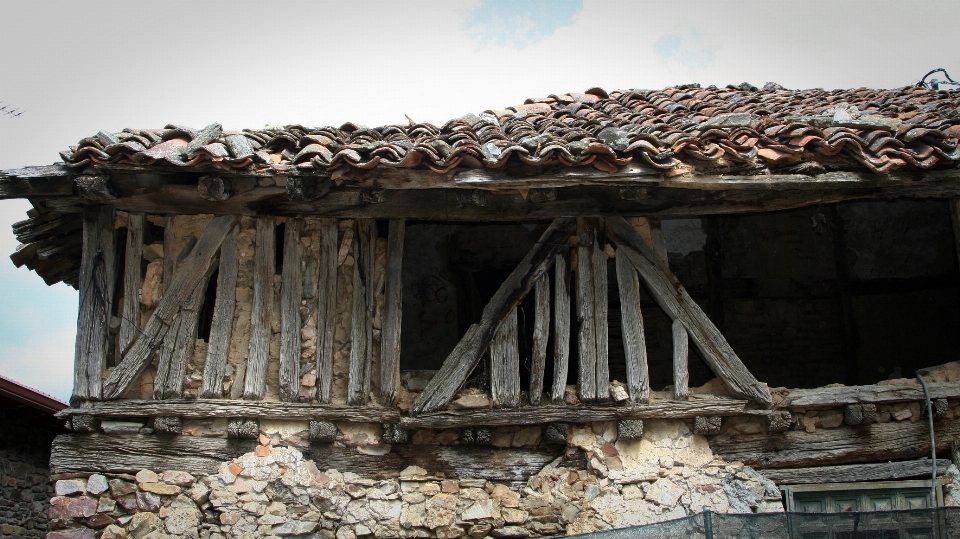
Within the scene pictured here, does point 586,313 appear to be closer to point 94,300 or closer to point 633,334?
point 633,334

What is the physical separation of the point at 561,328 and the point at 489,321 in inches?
18.3

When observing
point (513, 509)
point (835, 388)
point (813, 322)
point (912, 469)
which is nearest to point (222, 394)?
point (513, 509)

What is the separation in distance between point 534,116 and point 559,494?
2.91 m

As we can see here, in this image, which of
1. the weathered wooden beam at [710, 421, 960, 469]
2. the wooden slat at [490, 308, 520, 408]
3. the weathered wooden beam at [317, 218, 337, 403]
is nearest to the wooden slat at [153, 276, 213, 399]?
the weathered wooden beam at [317, 218, 337, 403]

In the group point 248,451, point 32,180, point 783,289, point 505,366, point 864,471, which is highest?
point 783,289

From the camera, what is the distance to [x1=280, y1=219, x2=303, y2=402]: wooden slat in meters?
5.48

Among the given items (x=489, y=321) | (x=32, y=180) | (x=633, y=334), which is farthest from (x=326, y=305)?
(x=633, y=334)

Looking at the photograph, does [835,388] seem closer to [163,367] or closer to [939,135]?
[939,135]

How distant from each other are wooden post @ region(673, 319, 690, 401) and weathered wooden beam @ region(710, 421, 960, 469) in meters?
0.43

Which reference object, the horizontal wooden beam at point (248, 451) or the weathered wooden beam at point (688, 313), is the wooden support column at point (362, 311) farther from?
the weathered wooden beam at point (688, 313)

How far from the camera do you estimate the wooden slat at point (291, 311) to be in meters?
5.48

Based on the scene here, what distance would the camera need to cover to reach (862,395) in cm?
575

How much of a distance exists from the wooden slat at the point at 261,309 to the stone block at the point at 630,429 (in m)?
2.23

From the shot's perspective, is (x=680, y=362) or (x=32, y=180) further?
(x=680, y=362)
